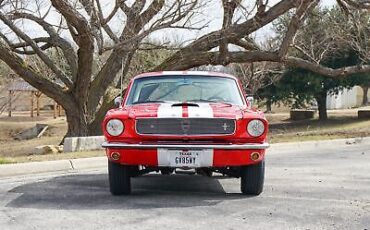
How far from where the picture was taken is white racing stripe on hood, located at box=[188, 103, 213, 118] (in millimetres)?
6594

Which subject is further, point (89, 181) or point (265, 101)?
point (265, 101)

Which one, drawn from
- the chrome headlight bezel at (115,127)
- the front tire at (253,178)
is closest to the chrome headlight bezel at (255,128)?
the front tire at (253,178)

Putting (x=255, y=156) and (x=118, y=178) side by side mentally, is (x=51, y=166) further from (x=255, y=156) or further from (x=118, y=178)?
(x=255, y=156)

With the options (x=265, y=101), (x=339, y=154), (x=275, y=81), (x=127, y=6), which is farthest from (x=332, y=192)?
(x=265, y=101)

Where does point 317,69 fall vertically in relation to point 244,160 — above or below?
above

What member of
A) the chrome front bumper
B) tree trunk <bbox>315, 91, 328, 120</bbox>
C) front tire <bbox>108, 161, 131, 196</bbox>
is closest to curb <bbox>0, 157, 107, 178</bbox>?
front tire <bbox>108, 161, 131, 196</bbox>

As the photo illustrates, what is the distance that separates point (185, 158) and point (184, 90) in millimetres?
1481

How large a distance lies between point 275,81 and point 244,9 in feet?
39.5

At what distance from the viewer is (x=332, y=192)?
732 cm

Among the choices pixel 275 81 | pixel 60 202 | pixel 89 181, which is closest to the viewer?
pixel 60 202

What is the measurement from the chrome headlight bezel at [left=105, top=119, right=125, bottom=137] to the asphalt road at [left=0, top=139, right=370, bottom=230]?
0.77m

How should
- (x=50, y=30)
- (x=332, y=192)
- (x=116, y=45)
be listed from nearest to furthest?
(x=332, y=192) → (x=116, y=45) → (x=50, y=30)

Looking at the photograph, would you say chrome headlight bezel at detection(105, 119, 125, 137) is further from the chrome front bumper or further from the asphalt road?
the asphalt road

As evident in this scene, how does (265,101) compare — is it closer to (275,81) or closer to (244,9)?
(275,81)
